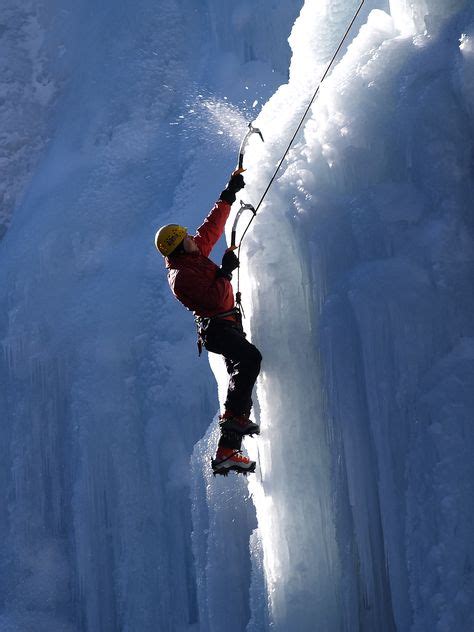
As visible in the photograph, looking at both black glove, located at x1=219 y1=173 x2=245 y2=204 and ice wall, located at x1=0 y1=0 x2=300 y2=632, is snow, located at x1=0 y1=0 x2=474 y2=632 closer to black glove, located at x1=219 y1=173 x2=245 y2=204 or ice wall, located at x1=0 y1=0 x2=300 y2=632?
ice wall, located at x1=0 y1=0 x2=300 y2=632

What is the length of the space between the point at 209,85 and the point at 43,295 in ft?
9.79

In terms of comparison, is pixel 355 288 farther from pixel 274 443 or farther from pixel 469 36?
pixel 469 36

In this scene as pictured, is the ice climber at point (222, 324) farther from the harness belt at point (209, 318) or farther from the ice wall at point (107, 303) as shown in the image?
the ice wall at point (107, 303)

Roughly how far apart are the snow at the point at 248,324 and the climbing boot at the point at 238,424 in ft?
0.48

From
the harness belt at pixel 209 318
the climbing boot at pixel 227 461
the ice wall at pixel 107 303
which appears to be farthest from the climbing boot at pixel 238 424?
the ice wall at pixel 107 303

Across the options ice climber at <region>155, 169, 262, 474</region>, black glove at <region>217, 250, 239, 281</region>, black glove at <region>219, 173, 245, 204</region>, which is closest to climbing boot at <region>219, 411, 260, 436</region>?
ice climber at <region>155, 169, 262, 474</region>

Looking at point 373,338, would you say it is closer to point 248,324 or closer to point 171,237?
point 248,324

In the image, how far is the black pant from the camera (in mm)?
4383

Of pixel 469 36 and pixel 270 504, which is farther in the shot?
pixel 270 504

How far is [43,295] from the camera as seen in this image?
859 cm

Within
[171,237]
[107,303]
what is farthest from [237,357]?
[107,303]

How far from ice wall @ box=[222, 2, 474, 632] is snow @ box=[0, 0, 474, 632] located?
0.01 m

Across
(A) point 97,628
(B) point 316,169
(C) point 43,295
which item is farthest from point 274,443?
(C) point 43,295

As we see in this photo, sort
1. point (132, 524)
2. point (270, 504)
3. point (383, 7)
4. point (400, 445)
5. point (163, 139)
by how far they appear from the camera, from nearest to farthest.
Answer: point (400, 445) → point (270, 504) → point (383, 7) → point (132, 524) → point (163, 139)
